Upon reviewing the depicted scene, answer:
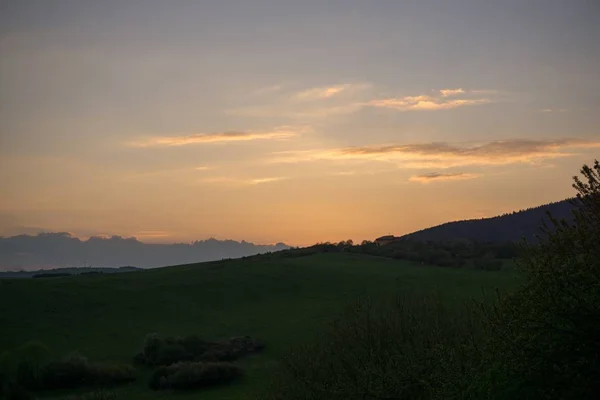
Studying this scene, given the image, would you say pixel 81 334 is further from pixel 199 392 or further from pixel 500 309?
pixel 500 309

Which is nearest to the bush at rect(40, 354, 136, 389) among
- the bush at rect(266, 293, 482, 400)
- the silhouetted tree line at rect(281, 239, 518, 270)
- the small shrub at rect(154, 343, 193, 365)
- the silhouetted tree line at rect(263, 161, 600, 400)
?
the small shrub at rect(154, 343, 193, 365)

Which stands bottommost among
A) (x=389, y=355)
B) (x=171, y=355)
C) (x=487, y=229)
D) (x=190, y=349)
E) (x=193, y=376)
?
(x=193, y=376)

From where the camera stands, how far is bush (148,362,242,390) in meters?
53.1

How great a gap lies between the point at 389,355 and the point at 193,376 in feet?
118

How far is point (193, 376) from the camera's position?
53625mm

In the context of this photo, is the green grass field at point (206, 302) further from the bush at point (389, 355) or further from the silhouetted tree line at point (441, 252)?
the bush at point (389, 355)

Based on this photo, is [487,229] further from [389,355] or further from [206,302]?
[389,355]

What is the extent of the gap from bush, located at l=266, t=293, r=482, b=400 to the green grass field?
2681cm

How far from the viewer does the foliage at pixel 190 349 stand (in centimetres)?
5969

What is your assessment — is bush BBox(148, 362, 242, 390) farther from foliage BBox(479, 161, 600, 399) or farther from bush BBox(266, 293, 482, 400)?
foliage BBox(479, 161, 600, 399)

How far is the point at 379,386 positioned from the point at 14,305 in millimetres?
64553

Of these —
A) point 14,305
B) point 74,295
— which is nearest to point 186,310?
point 74,295

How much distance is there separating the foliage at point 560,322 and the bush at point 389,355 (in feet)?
8.50

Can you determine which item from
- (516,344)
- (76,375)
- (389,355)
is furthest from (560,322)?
(76,375)
